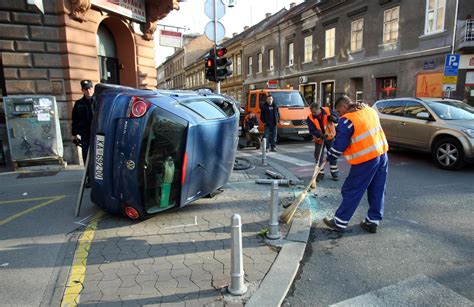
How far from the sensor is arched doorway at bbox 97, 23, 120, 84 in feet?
33.3

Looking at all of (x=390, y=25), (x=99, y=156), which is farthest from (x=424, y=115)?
(x=390, y=25)

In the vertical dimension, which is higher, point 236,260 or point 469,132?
point 469,132

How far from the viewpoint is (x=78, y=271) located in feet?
10.8

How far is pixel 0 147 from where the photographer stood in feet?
28.4

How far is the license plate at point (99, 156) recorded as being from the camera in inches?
163

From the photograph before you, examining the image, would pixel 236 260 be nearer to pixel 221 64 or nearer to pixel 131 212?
pixel 131 212

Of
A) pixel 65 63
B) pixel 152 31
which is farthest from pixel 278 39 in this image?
pixel 65 63

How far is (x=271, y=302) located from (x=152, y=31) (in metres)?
10.3

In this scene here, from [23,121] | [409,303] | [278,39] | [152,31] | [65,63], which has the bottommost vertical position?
[409,303]

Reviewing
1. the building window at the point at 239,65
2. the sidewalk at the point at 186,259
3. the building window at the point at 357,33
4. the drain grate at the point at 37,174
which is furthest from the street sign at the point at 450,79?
the building window at the point at 239,65

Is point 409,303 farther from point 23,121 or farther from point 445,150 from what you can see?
point 23,121

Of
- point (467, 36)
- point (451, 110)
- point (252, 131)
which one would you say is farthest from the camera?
point (467, 36)

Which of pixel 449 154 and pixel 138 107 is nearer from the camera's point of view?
pixel 138 107

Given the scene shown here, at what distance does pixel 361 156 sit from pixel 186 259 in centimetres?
235
